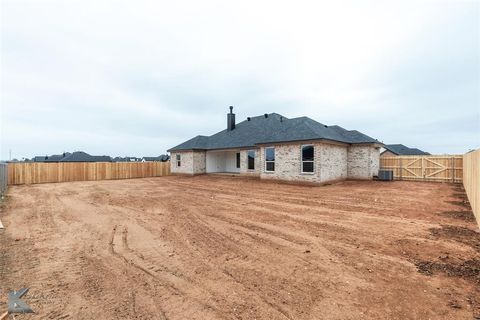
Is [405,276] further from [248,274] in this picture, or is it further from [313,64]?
[313,64]

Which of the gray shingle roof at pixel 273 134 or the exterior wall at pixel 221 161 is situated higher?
the gray shingle roof at pixel 273 134

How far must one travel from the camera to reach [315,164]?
15656mm

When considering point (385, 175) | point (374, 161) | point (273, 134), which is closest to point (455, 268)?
point (273, 134)

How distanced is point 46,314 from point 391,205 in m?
10.9

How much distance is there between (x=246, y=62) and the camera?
18.4 meters

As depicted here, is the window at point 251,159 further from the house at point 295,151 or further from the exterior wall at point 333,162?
the exterior wall at point 333,162

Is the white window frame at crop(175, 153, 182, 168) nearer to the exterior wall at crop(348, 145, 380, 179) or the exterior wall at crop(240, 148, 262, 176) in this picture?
the exterior wall at crop(240, 148, 262, 176)

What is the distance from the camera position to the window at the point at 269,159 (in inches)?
724

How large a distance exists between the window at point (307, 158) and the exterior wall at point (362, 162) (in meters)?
5.24

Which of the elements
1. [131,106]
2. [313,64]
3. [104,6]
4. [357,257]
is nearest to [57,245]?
[357,257]

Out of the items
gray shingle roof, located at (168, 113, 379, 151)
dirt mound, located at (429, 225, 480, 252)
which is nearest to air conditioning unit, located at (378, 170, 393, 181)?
gray shingle roof, located at (168, 113, 379, 151)

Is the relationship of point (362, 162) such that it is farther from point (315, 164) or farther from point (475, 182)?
point (475, 182)

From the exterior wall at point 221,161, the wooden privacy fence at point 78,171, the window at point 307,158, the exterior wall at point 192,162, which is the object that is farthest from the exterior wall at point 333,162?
the wooden privacy fence at point 78,171

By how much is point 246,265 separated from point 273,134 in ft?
53.5
